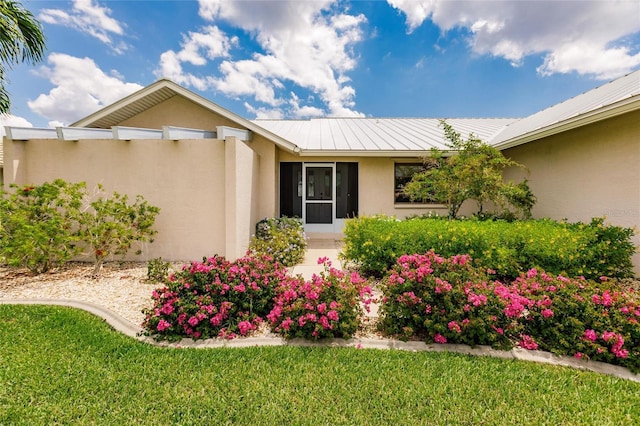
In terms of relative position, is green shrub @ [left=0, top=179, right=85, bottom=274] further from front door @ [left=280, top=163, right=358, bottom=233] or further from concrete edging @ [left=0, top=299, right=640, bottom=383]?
front door @ [left=280, top=163, right=358, bottom=233]

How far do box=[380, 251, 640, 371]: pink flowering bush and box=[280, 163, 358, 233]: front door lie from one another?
6.95m

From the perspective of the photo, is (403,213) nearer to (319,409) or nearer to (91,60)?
(319,409)

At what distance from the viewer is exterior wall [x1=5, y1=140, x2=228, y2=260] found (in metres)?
7.18

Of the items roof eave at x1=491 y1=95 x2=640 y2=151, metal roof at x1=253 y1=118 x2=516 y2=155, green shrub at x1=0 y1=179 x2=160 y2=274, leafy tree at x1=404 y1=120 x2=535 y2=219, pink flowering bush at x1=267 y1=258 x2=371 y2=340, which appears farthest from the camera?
metal roof at x1=253 y1=118 x2=516 y2=155

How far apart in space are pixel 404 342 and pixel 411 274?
923mm

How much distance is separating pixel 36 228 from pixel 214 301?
4.63m

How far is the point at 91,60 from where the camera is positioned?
10266mm

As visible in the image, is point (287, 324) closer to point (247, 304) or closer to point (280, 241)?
point (247, 304)

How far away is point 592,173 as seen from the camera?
7004 mm

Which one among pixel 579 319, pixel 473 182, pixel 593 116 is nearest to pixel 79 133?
pixel 473 182

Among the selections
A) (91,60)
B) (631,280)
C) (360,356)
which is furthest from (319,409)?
(91,60)

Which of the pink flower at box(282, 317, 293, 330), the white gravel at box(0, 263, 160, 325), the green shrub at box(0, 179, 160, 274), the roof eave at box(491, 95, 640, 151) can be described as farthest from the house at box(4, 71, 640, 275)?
the pink flower at box(282, 317, 293, 330)

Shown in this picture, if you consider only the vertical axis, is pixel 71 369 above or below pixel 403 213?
below

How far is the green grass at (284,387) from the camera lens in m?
2.46
